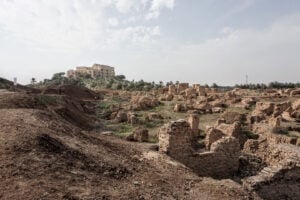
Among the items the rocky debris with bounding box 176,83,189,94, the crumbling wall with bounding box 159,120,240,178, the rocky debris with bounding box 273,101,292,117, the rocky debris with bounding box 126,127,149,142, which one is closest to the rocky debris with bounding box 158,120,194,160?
the crumbling wall with bounding box 159,120,240,178

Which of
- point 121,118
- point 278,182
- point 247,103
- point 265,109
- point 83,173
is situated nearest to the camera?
point 83,173

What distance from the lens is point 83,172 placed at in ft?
26.8

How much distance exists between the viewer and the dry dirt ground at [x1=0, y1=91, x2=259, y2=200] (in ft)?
22.8

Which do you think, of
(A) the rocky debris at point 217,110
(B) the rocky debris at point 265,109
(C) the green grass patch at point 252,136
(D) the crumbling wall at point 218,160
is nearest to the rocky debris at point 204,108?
(A) the rocky debris at point 217,110

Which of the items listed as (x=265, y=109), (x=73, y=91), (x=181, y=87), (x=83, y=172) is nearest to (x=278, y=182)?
(x=83, y=172)

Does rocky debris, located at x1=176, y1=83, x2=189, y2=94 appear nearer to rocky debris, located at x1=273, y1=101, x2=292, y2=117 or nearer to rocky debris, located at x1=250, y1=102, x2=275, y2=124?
rocky debris, located at x1=273, y1=101, x2=292, y2=117

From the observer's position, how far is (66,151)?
30.6ft

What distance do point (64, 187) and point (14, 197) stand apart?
1007 millimetres

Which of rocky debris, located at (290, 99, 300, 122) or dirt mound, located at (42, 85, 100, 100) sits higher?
dirt mound, located at (42, 85, 100, 100)

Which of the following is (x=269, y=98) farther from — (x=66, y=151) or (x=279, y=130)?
(x=66, y=151)

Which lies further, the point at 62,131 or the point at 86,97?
the point at 86,97

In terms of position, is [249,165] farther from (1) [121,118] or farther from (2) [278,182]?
(1) [121,118]

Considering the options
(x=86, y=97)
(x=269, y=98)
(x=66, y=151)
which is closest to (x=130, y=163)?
(x=66, y=151)

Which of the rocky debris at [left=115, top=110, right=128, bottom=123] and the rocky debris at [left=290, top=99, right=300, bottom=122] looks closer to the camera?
the rocky debris at [left=115, top=110, right=128, bottom=123]
